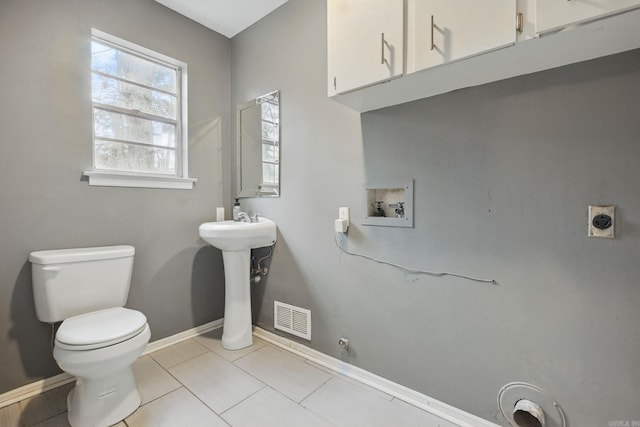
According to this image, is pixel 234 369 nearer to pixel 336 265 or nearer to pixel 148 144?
pixel 336 265

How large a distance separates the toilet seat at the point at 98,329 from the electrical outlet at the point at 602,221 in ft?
6.72

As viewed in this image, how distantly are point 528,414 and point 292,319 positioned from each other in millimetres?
1394

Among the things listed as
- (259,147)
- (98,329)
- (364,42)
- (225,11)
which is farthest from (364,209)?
(225,11)

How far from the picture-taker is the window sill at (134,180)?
1.76m

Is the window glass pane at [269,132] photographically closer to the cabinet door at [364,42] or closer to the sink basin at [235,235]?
the sink basin at [235,235]

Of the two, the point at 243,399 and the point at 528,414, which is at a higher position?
the point at 528,414

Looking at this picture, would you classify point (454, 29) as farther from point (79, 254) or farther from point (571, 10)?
point (79, 254)

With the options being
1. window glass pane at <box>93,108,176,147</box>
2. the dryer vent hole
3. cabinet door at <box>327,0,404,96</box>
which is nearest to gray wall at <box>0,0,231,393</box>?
window glass pane at <box>93,108,176,147</box>

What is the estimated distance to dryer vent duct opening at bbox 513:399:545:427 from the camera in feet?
3.80

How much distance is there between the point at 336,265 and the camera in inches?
71.6

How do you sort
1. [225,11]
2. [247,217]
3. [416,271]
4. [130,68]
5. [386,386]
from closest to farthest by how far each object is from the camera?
[416,271] < [386,386] < [130,68] < [225,11] < [247,217]

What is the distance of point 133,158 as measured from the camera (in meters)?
2.03

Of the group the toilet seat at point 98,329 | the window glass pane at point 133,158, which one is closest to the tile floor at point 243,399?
the toilet seat at point 98,329

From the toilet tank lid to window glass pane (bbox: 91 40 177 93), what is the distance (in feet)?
3.83
